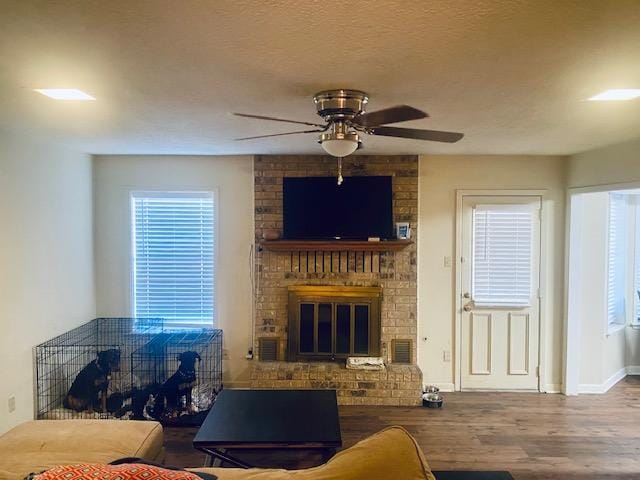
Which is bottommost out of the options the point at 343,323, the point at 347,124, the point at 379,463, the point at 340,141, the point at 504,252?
the point at 343,323

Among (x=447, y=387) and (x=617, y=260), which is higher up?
(x=617, y=260)

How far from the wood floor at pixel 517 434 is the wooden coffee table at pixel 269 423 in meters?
0.46

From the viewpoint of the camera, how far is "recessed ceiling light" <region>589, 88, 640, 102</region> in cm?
228

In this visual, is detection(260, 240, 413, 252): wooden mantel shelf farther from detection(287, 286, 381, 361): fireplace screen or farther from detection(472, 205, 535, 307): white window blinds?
detection(472, 205, 535, 307): white window blinds

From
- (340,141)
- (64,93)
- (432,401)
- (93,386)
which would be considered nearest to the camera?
(340,141)

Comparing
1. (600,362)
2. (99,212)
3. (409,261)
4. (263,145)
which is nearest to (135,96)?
(263,145)

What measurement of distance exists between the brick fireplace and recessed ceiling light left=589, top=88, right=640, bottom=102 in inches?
89.3

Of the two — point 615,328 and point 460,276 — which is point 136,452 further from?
point 615,328

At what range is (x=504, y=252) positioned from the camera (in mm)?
4672

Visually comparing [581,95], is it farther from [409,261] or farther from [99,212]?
[99,212]

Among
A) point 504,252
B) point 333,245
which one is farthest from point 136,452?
point 504,252

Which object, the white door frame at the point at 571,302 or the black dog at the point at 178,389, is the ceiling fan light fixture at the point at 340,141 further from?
the white door frame at the point at 571,302

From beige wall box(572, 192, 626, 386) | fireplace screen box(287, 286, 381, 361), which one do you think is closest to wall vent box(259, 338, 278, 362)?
fireplace screen box(287, 286, 381, 361)

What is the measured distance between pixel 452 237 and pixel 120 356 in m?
3.61
